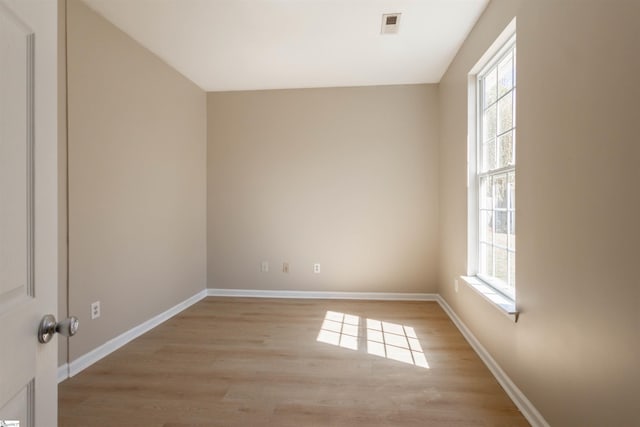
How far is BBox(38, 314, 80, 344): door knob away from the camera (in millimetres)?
760

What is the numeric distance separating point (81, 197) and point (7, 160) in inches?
77.5

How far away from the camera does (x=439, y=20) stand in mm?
2607

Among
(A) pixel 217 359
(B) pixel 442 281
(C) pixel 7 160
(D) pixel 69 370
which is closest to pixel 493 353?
(B) pixel 442 281

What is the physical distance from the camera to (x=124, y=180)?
2.75 meters

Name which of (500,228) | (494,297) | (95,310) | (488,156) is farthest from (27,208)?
(488,156)

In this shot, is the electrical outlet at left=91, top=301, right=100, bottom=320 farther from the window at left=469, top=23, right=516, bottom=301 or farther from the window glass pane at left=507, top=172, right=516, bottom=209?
the window glass pane at left=507, top=172, right=516, bottom=209

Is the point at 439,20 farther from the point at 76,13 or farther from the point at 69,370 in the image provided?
the point at 69,370

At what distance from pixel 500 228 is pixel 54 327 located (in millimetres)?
2519

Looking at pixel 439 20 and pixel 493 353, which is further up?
pixel 439 20

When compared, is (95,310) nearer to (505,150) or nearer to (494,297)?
(494,297)

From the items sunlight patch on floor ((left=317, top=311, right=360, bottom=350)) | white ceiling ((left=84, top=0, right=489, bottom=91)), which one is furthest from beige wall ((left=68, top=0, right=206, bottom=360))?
sunlight patch on floor ((left=317, top=311, right=360, bottom=350))

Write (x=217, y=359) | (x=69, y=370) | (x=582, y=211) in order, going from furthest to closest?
(x=217, y=359), (x=69, y=370), (x=582, y=211)

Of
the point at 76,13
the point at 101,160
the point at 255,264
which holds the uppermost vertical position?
→ the point at 76,13

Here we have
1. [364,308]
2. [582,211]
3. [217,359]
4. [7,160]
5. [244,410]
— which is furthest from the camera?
[364,308]
